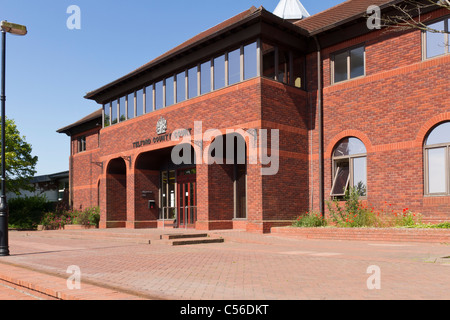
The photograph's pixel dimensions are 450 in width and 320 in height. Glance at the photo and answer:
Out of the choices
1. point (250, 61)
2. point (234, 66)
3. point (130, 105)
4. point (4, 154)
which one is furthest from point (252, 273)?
point (130, 105)

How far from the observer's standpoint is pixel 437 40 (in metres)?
15.8

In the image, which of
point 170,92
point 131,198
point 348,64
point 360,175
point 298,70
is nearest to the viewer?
point 360,175

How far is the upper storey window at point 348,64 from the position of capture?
59.2 ft

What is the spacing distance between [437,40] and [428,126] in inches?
117

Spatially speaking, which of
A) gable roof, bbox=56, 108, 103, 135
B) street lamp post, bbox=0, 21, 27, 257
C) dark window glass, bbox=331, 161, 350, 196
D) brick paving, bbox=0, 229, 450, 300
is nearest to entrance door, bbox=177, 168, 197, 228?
dark window glass, bbox=331, 161, 350, 196

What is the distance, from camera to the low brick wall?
12827mm

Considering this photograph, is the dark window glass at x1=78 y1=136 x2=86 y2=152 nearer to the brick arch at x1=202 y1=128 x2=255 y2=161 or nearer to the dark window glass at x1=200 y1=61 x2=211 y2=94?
the dark window glass at x1=200 y1=61 x2=211 y2=94

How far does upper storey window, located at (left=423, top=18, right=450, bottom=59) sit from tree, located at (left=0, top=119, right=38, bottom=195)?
93.3 ft

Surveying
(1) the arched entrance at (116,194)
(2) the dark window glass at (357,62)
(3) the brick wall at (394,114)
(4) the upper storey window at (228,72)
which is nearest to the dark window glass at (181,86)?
(4) the upper storey window at (228,72)

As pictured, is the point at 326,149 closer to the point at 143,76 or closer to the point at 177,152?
the point at 177,152

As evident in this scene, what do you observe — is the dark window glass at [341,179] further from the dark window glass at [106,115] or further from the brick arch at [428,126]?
the dark window glass at [106,115]

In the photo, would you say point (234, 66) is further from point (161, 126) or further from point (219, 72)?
point (161, 126)

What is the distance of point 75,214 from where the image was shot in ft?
97.7
